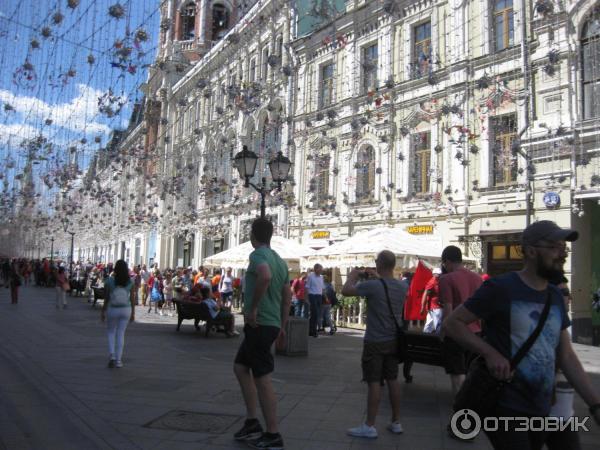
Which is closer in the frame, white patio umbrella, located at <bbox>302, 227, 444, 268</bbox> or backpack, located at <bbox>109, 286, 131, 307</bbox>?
backpack, located at <bbox>109, 286, 131, 307</bbox>

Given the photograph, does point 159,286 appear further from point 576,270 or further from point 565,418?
point 565,418

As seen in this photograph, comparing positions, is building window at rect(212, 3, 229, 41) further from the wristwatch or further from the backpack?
the wristwatch

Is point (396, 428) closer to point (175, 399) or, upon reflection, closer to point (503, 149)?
point (175, 399)

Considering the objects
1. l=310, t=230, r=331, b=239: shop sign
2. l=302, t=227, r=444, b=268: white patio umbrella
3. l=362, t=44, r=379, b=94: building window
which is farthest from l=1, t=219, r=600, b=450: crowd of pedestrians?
l=310, t=230, r=331, b=239: shop sign

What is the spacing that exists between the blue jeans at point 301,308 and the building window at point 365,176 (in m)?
7.15

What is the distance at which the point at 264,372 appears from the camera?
15.4 ft

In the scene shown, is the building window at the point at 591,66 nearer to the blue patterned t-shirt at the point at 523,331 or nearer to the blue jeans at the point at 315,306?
the blue jeans at the point at 315,306

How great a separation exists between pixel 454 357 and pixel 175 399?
3221mm

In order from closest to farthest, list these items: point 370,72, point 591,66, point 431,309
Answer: point 431,309 < point 591,66 < point 370,72

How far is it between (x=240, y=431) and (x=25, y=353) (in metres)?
6.32

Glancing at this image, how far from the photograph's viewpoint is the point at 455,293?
5789mm

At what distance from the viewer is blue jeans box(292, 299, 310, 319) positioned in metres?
15.1

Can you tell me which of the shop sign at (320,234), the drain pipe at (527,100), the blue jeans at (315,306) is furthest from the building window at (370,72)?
the blue jeans at (315,306)

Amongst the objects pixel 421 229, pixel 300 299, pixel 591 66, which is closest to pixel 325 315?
pixel 300 299
